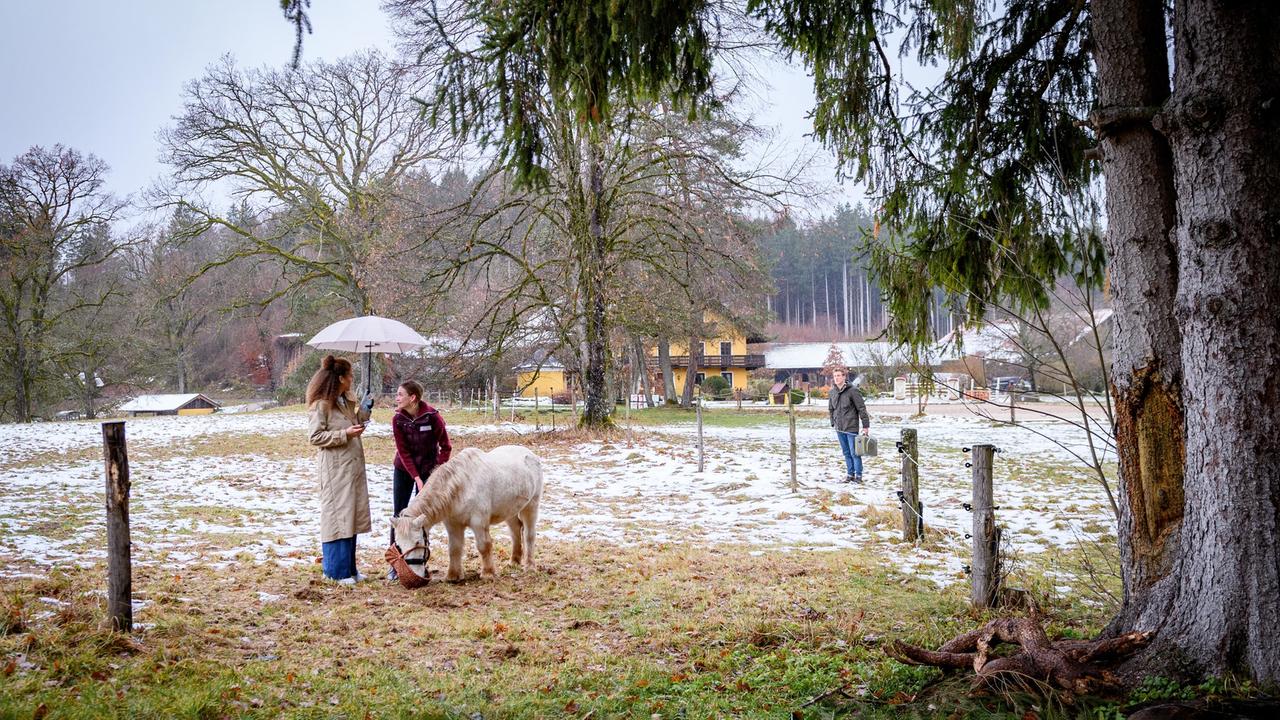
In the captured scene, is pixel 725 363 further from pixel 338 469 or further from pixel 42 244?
pixel 338 469

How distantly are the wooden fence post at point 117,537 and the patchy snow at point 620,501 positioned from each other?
49.6 inches

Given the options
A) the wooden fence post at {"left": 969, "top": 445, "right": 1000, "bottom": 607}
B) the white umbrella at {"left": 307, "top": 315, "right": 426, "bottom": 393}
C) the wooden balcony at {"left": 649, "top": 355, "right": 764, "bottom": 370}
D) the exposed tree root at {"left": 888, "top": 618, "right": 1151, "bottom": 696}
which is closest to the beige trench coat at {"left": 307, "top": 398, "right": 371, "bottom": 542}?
the white umbrella at {"left": 307, "top": 315, "right": 426, "bottom": 393}

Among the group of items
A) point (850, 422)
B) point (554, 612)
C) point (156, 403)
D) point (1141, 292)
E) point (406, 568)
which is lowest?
point (554, 612)

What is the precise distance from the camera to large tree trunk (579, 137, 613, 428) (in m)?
16.3

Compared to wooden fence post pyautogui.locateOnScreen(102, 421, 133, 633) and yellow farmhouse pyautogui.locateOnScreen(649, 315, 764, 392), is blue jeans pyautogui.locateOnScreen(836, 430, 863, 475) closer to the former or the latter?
wooden fence post pyautogui.locateOnScreen(102, 421, 133, 633)

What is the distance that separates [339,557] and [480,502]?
4.08 ft

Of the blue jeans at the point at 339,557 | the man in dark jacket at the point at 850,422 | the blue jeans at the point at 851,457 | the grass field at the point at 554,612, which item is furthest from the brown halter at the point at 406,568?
the blue jeans at the point at 851,457

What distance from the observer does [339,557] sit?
235 inches

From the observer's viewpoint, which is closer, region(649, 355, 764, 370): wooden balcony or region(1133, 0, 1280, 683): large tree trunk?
region(1133, 0, 1280, 683): large tree trunk

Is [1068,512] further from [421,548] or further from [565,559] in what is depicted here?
[421,548]

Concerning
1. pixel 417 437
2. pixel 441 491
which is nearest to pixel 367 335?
pixel 417 437

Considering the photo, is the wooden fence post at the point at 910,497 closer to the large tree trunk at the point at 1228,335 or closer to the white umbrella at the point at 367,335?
the large tree trunk at the point at 1228,335

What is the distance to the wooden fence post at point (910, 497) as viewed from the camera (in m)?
7.43

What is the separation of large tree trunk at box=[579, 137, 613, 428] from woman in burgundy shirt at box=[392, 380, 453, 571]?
398 inches
